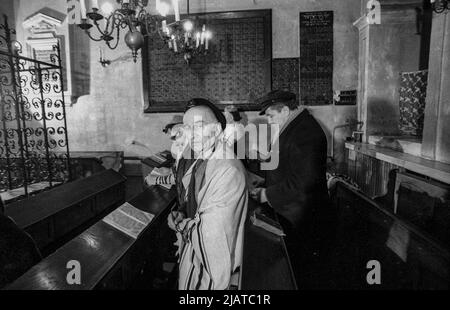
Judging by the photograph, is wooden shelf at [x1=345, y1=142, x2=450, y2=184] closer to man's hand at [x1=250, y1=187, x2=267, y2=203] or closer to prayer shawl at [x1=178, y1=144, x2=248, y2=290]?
man's hand at [x1=250, y1=187, x2=267, y2=203]

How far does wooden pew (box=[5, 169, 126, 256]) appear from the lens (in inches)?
126

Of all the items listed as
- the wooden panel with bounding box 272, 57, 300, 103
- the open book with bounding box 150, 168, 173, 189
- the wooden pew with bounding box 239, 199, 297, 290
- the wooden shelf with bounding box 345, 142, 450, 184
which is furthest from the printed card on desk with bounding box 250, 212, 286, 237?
the wooden panel with bounding box 272, 57, 300, 103

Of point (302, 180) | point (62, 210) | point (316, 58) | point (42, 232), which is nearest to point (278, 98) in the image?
point (302, 180)

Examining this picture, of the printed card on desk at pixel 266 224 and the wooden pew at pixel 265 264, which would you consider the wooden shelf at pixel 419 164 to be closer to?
the printed card on desk at pixel 266 224

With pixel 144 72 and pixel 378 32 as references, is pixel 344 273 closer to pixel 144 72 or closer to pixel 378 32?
pixel 378 32

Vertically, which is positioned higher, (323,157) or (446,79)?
(446,79)

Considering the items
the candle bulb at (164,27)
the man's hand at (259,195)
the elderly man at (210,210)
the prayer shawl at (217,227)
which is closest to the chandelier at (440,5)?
the man's hand at (259,195)

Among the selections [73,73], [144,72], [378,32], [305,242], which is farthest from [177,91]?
[305,242]

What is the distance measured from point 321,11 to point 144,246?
6.34 metres

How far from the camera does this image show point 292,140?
2668mm

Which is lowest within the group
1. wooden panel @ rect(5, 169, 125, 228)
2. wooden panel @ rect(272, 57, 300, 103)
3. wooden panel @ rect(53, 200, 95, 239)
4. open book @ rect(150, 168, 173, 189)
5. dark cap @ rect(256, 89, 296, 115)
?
wooden panel @ rect(53, 200, 95, 239)

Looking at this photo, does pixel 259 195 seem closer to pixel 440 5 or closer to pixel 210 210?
pixel 210 210

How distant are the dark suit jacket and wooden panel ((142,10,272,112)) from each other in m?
4.03

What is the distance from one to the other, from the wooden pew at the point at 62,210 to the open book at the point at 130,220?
1.07 metres
